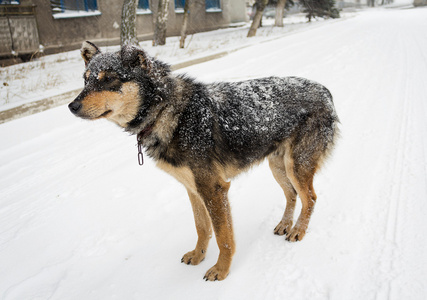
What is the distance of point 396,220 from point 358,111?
329 cm

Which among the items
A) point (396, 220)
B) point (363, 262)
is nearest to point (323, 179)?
point (396, 220)

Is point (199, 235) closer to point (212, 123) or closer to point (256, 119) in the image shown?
point (212, 123)

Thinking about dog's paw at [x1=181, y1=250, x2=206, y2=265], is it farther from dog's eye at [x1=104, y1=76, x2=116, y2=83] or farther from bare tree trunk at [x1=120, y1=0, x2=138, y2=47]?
bare tree trunk at [x1=120, y1=0, x2=138, y2=47]

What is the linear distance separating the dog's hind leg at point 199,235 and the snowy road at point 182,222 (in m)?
0.08

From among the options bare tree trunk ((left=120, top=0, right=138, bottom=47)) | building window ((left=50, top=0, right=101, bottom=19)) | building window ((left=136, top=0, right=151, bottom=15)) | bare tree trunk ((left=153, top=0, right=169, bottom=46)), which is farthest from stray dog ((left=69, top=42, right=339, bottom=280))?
building window ((left=136, top=0, right=151, bottom=15))

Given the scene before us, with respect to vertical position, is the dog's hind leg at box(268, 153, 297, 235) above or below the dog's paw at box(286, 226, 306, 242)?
above

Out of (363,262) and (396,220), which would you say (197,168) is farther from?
(396,220)

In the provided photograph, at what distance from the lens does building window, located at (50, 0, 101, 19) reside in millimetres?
14773

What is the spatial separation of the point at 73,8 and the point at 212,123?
1670 centimetres

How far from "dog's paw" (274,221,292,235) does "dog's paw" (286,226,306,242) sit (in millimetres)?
67

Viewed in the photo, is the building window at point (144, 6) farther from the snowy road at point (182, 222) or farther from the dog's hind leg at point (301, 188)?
the dog's hind leg at point (301, 188)

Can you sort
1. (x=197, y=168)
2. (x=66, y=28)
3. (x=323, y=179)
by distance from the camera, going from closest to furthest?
1. (x=197, y=168)
2. (x=323, y=179)
3. (x=66, y=28)

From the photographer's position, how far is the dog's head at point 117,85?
231 cm

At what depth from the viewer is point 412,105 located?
585 centimetres
